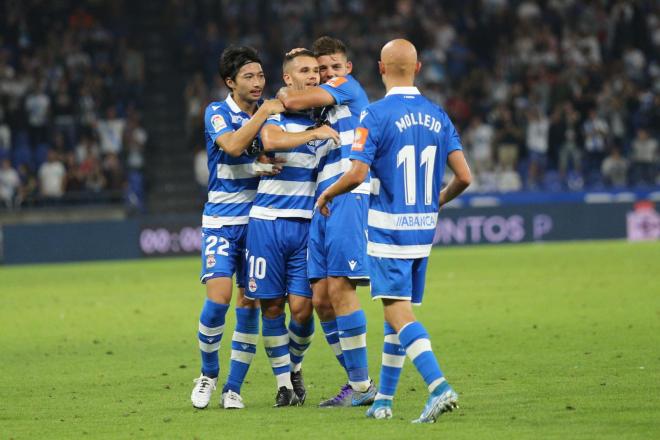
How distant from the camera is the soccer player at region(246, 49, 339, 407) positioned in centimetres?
838

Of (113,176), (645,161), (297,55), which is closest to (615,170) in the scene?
(645,161)

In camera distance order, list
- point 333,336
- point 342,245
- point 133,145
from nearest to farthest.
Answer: point 342,245 → point 333,336 → point 133,145

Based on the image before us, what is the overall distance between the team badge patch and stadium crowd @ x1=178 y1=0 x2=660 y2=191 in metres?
19.9

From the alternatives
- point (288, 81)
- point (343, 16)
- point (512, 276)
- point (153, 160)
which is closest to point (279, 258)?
point (288, 81)

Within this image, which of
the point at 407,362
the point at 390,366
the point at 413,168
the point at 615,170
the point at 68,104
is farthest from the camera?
the point at 68,104

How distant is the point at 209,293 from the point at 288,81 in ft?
5.25

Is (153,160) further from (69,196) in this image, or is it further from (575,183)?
(575,183)

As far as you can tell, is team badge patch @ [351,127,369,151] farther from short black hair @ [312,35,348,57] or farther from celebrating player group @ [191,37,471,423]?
short black hair @ [312,35,348,57]

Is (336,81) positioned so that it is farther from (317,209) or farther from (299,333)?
(299,333)

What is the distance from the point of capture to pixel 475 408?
314 inches

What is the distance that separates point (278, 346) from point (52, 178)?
62.9 feet

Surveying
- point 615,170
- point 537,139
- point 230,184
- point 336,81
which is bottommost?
point 615,170

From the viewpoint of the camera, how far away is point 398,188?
748 centimetres

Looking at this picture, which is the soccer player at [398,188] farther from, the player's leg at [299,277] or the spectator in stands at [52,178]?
the spectator in stands at [52,178]
